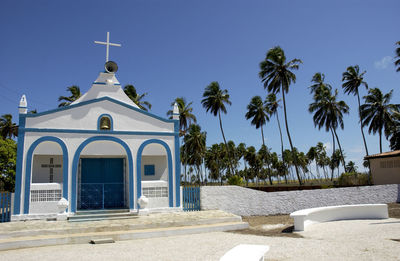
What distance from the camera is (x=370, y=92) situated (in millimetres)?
37000

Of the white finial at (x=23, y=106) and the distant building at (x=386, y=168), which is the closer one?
the white finial at (x=23, y=106)

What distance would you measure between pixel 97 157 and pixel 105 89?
3.46 m

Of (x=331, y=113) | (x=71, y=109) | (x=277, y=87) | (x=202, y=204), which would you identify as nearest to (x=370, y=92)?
(x=331, y=113)

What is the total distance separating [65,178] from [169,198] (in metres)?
4.71

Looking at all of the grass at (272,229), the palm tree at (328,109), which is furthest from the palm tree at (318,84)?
the grass at (272,229)

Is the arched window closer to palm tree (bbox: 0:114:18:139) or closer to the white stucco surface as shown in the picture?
the white stucco surface

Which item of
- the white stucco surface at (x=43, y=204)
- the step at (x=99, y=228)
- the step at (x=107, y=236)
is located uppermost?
the white stucco surface at (x=43, y=204)

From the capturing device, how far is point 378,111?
119 feet

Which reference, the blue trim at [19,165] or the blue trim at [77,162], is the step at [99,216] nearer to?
the blue trim at [77,162]

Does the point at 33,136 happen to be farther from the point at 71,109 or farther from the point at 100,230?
the point at 100,230

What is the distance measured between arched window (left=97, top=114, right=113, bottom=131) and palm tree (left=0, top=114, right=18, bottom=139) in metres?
32.4

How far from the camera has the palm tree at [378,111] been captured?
3575cm

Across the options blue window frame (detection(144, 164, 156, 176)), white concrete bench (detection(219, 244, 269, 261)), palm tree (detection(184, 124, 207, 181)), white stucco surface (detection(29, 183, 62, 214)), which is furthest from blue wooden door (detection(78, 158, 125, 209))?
palm tree (detection(184, 124, 207, 181))

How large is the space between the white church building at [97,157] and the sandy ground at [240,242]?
4083mm
